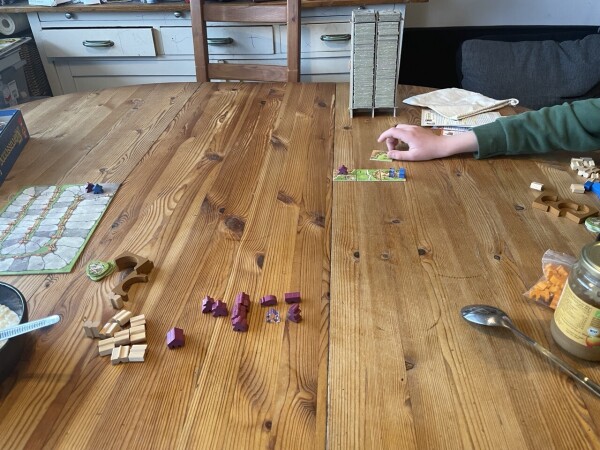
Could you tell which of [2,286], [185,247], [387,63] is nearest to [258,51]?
[387,63]

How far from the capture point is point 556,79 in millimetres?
2152

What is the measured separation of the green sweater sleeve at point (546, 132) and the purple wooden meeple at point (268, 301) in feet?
2.09

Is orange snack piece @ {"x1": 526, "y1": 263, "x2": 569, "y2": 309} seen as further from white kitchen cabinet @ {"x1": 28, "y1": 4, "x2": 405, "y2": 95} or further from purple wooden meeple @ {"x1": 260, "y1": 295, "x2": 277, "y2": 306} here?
white kitchen cabinet @ {"x1": 28, "y1": 4, "x2": 405, "y2": 95}

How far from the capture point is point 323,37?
2316 millimetres

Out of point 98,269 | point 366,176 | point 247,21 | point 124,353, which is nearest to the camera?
point 124,353

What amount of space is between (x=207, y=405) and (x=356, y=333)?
8.6 inches

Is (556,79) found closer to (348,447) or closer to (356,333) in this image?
(356,333)

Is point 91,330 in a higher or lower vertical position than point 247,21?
lower

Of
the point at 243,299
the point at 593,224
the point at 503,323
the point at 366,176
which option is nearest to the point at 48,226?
the point at 243,299

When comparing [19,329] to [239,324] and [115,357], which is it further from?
Answer: [239,324]

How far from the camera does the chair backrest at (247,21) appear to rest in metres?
1.62

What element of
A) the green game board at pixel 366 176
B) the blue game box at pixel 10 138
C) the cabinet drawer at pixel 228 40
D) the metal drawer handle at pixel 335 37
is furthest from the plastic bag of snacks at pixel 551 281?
the cabinet drawer at pixel 228 40

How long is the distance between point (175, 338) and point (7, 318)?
0.79 feet

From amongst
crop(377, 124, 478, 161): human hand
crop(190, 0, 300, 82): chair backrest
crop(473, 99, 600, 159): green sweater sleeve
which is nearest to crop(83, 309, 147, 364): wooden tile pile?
crop(377, 124, 478, 161): human hand
